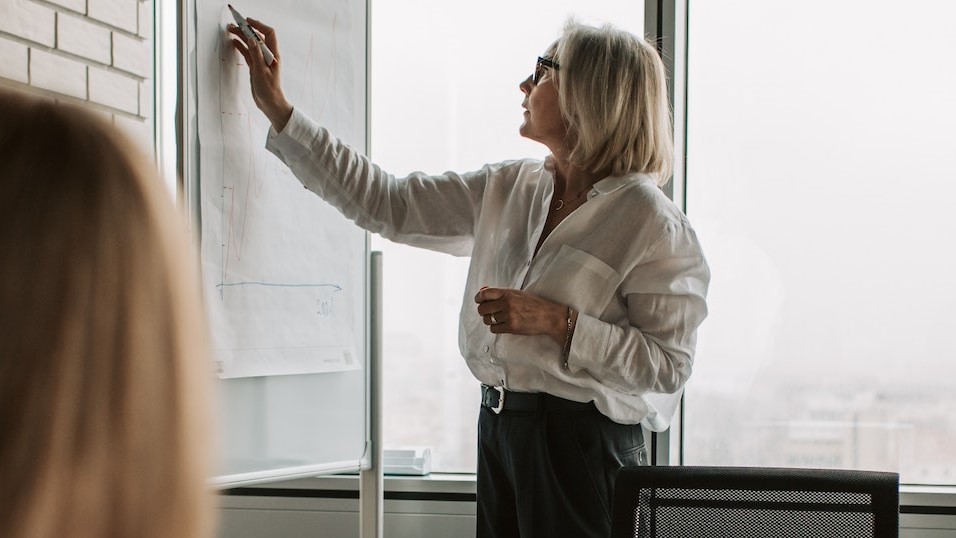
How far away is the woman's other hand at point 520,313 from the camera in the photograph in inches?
68.6

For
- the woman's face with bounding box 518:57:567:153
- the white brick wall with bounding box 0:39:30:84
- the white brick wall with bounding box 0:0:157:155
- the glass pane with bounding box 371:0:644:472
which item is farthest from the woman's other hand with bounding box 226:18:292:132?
the glass pane with bounding box 371:0:644:472

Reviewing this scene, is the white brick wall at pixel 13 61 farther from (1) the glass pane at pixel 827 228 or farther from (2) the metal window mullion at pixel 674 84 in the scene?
(1) the glass pane at pixel 827 228

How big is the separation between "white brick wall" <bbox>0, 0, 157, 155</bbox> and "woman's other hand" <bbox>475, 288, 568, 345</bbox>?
71 cm

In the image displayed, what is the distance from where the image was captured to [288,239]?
6.12 ft

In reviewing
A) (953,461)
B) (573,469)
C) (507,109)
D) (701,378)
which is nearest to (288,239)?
(573,469)

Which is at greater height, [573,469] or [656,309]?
[656,309]

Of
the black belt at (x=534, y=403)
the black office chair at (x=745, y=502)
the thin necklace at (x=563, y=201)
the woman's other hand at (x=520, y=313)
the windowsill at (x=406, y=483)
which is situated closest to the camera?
the black office chair at (x=745, y=502)

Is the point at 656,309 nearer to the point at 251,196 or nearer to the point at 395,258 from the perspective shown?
the point at 251,196

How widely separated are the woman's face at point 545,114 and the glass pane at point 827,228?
0.80 metres

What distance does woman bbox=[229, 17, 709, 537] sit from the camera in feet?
5.90

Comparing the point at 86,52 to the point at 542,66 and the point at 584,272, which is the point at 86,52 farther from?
the point at 584,272

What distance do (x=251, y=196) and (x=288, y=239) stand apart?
136 millimetres

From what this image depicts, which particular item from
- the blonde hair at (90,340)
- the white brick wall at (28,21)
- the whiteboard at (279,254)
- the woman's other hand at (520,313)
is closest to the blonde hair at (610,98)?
the woman's other hand at (520,313)

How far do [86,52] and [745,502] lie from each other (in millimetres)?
1395
